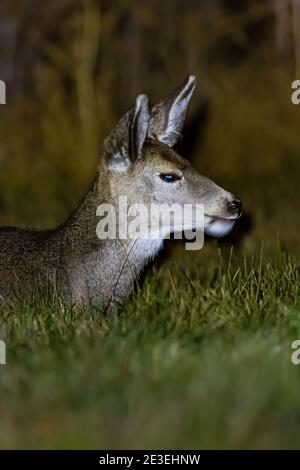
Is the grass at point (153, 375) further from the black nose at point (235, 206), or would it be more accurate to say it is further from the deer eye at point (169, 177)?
the deer eye at point (169, 177)

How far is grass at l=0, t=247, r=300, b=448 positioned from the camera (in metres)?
4.14

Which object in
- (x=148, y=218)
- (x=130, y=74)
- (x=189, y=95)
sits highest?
(x=130, y=74)

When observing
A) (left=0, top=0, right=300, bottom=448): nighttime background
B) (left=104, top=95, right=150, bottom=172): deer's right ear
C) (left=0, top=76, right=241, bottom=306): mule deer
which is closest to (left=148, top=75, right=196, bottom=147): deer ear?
(left=0, top=76, right=241, bottom=306): mule deer

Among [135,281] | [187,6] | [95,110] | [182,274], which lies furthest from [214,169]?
[135,281]

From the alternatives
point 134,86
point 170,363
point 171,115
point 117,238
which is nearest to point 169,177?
point 117,238

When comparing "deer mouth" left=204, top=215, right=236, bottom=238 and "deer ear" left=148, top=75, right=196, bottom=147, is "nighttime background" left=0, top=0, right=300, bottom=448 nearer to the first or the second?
"deer mouth" left=204, top=215, right=236, bottom=238

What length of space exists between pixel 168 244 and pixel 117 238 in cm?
249

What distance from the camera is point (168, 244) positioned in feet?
28.5

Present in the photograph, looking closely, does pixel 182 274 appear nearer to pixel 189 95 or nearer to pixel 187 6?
pixel 189 95

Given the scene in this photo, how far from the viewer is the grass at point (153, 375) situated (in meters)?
4.14

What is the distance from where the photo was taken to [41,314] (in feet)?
19.2

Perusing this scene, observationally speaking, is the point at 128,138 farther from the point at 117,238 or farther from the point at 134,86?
the point at 134,86

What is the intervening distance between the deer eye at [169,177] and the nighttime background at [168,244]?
65 centimetres
